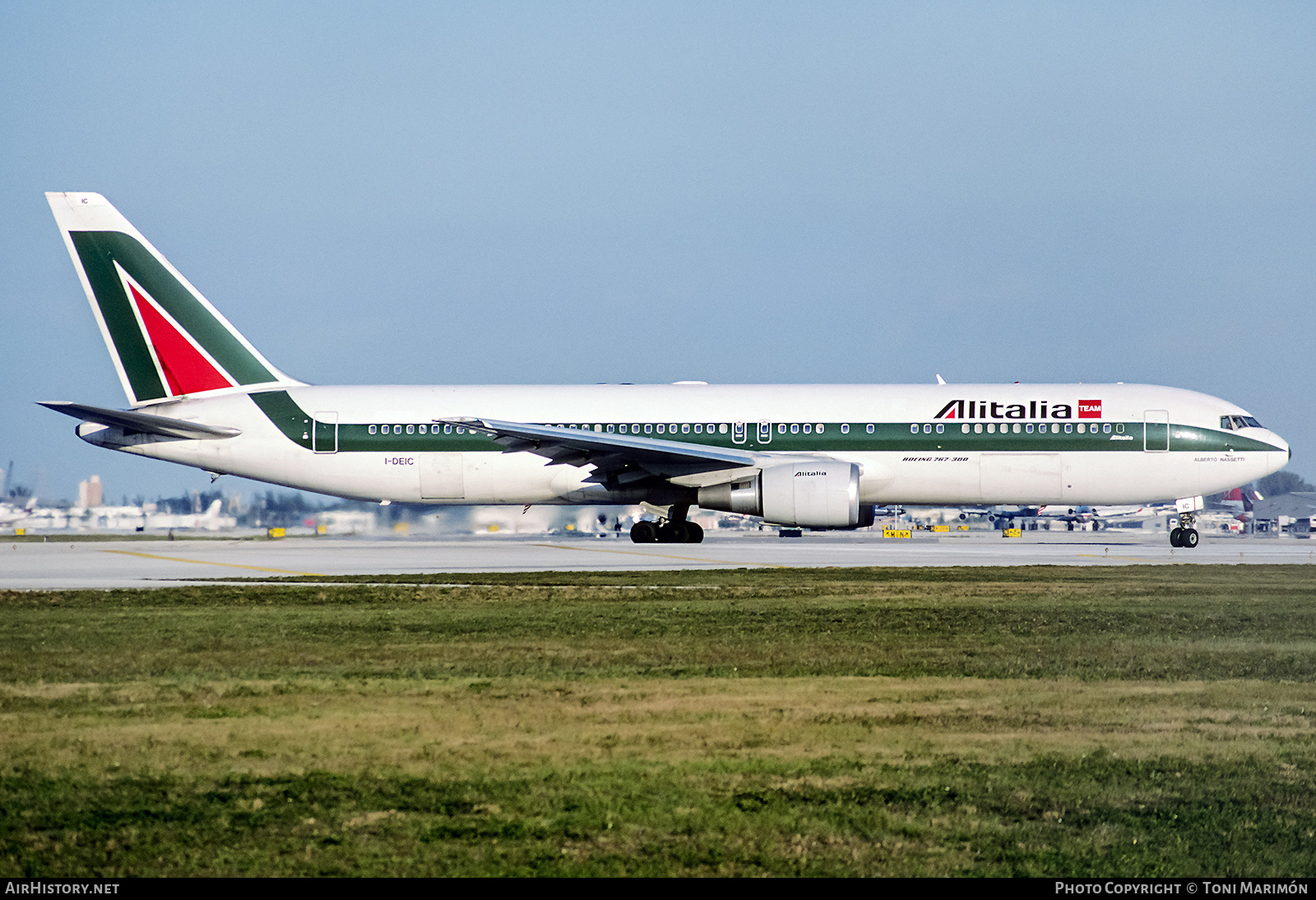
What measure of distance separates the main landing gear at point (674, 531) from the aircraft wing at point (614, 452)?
2.17m

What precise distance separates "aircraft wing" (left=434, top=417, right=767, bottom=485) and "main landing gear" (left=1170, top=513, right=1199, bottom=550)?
10754 mm

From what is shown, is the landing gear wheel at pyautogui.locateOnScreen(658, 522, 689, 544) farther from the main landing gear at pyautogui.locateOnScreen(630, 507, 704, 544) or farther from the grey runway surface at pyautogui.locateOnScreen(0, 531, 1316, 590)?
the grey runway surface at pyautogui.locateOnScreen(0, 531, 1316, 590)

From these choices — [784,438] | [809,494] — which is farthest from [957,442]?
[809,494]

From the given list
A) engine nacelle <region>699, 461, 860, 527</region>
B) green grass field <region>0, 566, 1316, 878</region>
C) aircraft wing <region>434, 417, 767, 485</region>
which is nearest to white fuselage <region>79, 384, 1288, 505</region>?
aircraft wing <region>434, 417, 767, 485</region>

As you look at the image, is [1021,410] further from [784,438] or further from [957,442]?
[784,438]

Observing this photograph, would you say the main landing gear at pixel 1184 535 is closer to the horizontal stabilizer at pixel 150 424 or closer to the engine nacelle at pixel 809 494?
the engine nacelle at pixel 809 494

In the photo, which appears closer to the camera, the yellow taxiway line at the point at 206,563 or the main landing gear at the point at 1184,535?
the yellow taxiway line at the point at 206,563

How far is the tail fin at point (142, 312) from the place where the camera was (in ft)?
108

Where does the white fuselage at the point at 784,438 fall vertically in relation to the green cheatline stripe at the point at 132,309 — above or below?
below

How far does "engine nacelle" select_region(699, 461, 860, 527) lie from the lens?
29000mm

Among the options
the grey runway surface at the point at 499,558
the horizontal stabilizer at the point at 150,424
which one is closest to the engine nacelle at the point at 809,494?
the grey runway surface at the point at 499,558

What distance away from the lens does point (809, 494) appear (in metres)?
29.1

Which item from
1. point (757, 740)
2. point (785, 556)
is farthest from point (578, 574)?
point (757, 740)
